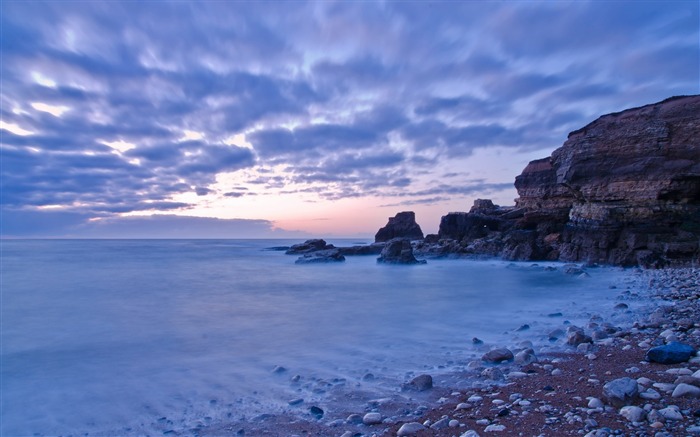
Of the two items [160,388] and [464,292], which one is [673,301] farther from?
[160,388]

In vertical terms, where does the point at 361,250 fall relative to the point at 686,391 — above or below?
above

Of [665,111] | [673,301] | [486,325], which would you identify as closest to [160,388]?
[486,325]

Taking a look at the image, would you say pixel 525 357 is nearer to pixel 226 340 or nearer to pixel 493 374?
pixel 493 374

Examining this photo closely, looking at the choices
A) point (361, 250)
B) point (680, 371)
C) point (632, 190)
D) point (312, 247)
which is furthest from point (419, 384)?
point (312, 247)

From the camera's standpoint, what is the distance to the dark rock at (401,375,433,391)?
15.0 ft

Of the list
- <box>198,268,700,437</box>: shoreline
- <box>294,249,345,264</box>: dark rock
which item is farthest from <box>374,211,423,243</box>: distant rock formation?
<box>198,268,700,437</box>: shoreline

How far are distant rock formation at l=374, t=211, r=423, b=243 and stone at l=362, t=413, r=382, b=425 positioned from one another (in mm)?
42138

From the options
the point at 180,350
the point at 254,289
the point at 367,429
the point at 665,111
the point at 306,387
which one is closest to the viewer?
the point at 367,429

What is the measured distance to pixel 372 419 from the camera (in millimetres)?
3746

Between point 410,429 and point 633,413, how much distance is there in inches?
66.9

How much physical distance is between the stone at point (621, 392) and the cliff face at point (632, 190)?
1802 centimetres

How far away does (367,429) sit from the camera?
3645 millimetres

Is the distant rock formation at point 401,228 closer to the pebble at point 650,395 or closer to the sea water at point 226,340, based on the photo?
the sea water at point 226,340

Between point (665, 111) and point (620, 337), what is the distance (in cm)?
2019
